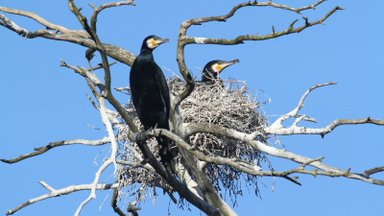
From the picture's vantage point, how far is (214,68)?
34.5 ft

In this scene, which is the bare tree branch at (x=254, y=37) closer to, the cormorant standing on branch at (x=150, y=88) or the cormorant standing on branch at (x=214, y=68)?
the cormorant standing on branch at (x=150, y=88)

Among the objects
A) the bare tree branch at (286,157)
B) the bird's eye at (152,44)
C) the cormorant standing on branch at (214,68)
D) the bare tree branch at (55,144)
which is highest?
the cormorant standing on branch at (214,68)

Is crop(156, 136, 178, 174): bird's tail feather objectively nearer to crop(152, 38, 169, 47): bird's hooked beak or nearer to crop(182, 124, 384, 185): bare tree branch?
crop(182, 124, 384, 185): bare tree branch

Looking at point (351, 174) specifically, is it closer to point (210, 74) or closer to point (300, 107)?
point (300, 107)

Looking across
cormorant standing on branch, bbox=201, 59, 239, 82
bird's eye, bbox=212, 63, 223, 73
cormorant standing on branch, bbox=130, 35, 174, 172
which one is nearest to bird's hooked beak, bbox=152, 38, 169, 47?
cormorant standing on branch, bbox=130, 35, 174, 172

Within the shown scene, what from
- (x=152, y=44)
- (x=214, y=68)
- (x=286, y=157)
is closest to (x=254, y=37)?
(x=286, y=157)

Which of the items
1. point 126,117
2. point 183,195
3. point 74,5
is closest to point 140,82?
point 183,195

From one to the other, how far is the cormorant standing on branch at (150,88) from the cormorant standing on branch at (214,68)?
1.95m

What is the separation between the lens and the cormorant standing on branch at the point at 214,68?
33.1 feet

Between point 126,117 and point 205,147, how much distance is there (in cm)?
249

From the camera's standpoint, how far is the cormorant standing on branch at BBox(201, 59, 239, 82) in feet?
33.1

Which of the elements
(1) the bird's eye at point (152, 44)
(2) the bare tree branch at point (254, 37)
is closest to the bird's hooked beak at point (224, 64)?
(1) the bird's eye at point (152, 44)

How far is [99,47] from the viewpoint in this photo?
6039 mm

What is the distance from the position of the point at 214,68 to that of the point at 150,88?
8.17 feet
